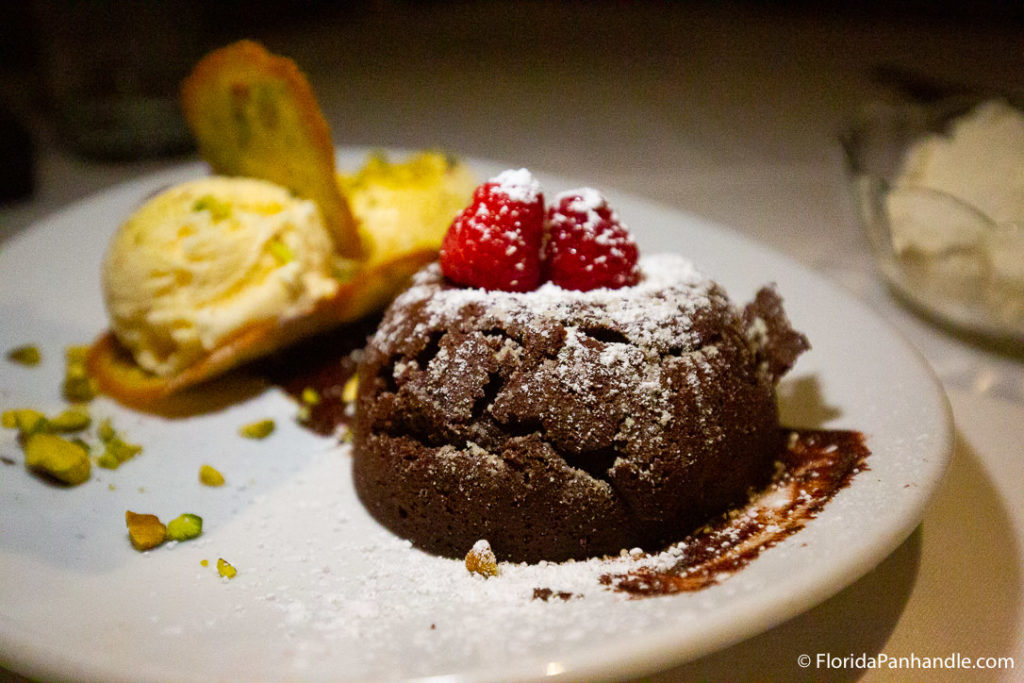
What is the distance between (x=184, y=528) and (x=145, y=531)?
2.4 inches

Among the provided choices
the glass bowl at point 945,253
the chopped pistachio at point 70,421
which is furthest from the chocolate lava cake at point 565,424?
the glass bowl at point 945,253

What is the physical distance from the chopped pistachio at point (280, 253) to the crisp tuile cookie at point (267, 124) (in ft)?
0.60

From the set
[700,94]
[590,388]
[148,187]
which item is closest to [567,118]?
[700,94]

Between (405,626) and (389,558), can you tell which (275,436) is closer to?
(389,558)

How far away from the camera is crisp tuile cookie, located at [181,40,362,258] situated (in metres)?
2.06

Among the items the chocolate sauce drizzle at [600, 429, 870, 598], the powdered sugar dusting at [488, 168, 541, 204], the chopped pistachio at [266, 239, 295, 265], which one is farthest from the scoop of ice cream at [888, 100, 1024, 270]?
the chopped pistachio at [266, 239, 295, 265]

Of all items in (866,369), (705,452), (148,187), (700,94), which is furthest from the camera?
(700,94)

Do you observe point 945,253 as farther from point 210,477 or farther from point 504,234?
point 210,477

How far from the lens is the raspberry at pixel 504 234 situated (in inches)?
57.1

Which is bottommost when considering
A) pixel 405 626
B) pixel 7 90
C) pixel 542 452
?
pixel 7 90

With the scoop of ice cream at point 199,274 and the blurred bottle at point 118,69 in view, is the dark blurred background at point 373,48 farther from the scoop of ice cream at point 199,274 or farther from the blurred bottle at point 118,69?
the scoop of ice cream at point 199,274

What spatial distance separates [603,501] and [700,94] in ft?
10.6

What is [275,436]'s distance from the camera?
1.81 m

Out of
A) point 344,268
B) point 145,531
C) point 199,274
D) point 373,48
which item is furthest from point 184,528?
point 373,48
